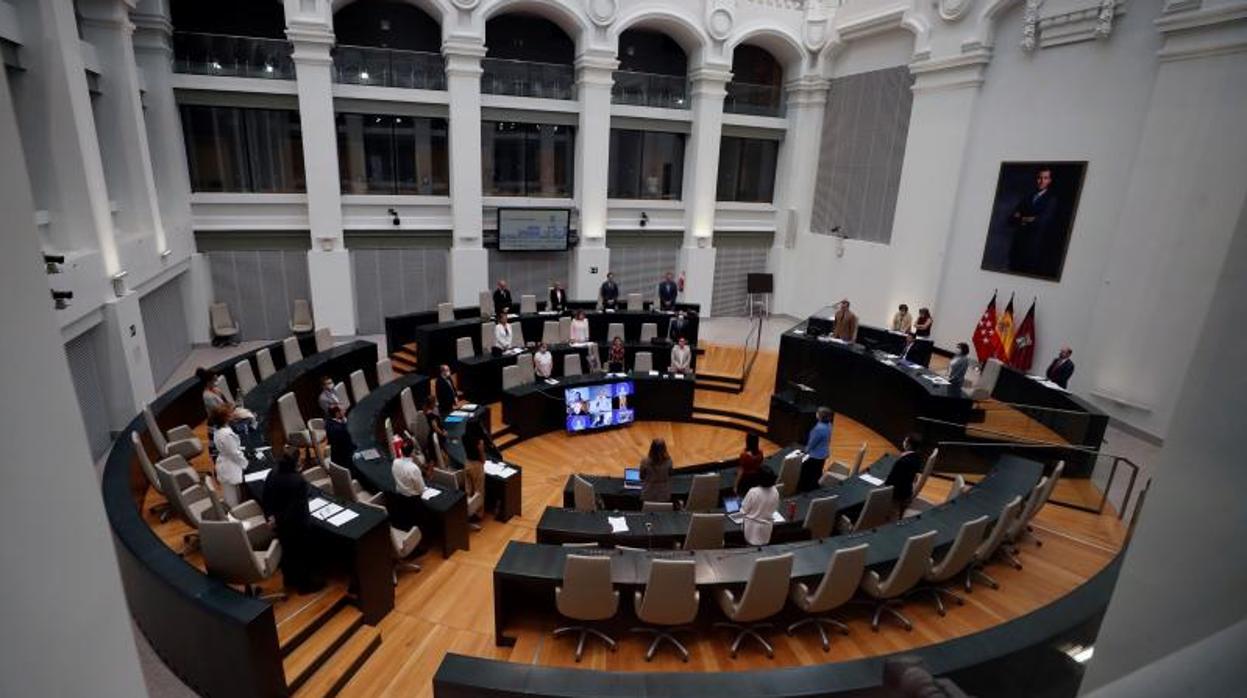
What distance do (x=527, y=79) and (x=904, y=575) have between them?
1548 centimetres

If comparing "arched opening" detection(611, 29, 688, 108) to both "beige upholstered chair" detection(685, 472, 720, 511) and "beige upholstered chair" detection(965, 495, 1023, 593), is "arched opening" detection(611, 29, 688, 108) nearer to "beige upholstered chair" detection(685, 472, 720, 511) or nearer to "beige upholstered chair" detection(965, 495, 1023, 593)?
"beige upholstered chair" detection(685, 472, 720, 511)

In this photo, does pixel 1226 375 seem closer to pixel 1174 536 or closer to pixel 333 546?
pixel 1174 536

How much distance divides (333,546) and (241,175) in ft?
41.6

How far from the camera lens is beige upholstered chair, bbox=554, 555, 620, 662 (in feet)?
15.9

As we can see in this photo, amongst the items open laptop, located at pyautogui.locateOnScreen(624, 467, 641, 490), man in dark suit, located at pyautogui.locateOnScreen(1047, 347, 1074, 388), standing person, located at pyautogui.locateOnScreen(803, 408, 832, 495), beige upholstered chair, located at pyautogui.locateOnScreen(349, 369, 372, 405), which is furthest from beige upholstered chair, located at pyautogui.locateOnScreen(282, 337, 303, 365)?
man in dark suit, located at pyautogui.locateOnScreen(1047, 347, 1074, 388)

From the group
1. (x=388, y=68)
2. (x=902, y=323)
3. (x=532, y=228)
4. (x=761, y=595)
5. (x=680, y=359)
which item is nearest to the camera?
(x=761, y=595)

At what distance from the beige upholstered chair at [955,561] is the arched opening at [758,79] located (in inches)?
633

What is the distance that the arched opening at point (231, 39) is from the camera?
13.7 m

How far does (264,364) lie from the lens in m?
10.9

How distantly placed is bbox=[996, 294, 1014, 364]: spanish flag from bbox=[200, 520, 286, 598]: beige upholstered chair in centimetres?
1355

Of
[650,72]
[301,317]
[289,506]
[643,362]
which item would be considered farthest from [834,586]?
[650,72]

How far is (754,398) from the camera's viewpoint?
13.2 meters

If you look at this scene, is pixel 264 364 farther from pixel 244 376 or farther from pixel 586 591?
pixel 586 591

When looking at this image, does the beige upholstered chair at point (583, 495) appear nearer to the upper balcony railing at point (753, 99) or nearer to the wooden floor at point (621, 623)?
the wooden floor at point (621, 623)
